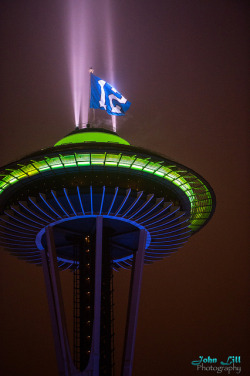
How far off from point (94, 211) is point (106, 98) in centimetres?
929

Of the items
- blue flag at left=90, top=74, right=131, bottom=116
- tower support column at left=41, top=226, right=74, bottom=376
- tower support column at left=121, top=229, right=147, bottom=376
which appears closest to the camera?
tower support column at left=41, top=226, right=74, bottom=376

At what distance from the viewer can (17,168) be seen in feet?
92.5

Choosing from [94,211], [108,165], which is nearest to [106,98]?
[108,165]

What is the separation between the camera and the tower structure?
92.6ft

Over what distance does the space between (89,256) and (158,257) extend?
338 inches

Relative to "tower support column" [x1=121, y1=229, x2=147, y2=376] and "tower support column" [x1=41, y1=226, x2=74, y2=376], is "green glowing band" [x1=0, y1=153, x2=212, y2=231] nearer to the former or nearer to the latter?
"tower support column" [x1=41, y1=226, x2=74, y2=376]

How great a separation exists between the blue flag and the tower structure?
230cm

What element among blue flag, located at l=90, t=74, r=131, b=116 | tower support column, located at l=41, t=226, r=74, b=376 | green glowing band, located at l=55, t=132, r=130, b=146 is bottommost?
tower support column, located at l=41, t=226, r=74, b=376

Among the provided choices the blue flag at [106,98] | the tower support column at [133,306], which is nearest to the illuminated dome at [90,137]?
the blue flag at [106,98]

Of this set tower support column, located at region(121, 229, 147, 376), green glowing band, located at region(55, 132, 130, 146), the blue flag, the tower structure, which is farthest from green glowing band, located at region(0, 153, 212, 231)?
the blue flag

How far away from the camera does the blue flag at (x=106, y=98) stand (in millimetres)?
32906

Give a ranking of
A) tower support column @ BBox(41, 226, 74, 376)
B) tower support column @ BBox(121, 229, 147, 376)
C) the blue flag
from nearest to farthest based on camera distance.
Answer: tower support column @ BBox(41, 226, 74, 376) < tower support column @ BBox(121, 229, 147, 376) < the blue flag

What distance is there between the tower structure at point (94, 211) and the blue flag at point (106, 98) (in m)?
2.30

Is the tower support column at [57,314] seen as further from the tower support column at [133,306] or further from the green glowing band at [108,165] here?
the green glowing band at [108,165]
